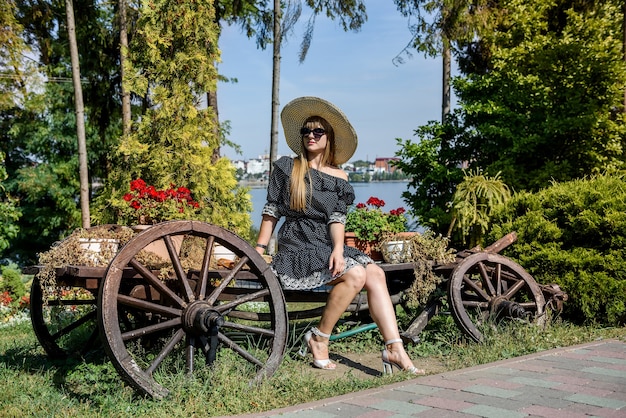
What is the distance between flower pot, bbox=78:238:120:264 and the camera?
407 centimetres

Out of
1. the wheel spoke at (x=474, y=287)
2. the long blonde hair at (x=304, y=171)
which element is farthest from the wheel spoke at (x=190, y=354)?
the wheel spoke at (x=474, y=287)

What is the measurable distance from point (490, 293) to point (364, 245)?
1095 mm

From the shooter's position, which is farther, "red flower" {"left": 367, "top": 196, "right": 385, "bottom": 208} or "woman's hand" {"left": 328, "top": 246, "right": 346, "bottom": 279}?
"red flower" {"left": 367, "top": 196, "right": 385, "bottom": 208}

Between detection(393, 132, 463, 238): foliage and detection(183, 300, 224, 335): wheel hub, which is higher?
detection(393, 132, 463, 238): foliage

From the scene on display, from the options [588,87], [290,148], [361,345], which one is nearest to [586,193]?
[361,345]

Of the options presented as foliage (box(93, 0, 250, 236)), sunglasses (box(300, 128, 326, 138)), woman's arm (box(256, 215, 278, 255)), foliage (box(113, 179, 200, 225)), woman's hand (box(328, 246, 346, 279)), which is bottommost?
woman's hand (box(328, 246, 346, 279))

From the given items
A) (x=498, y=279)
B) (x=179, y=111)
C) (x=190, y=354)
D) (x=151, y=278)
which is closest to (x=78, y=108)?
(x=179, y=111)

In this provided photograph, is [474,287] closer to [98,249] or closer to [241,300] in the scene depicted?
[241,300]

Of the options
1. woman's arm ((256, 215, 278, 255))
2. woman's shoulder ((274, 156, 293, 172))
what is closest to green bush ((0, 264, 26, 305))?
woman's arm ((256, 215, 278, 255))

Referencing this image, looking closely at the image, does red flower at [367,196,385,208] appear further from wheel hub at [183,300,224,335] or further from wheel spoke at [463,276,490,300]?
wheel hub at [183,300,224,335]

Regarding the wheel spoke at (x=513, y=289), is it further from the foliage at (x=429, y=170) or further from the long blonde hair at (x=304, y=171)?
the foliage at (x=429, y=170)

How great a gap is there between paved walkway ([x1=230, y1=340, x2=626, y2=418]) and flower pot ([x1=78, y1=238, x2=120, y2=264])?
143 centimetres

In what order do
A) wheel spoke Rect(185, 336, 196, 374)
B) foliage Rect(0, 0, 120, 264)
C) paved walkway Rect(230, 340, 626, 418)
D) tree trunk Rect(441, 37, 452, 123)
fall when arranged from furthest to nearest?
foliage Rect(0, 0, 120, 264) → tree trunk Rect(441, 37, 452, 123) → wheel spoke Rect(185, 336, 196, 374) → paved walkway Rect(230, 340, 626, 418)

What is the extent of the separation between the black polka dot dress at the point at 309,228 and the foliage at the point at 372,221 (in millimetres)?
938
